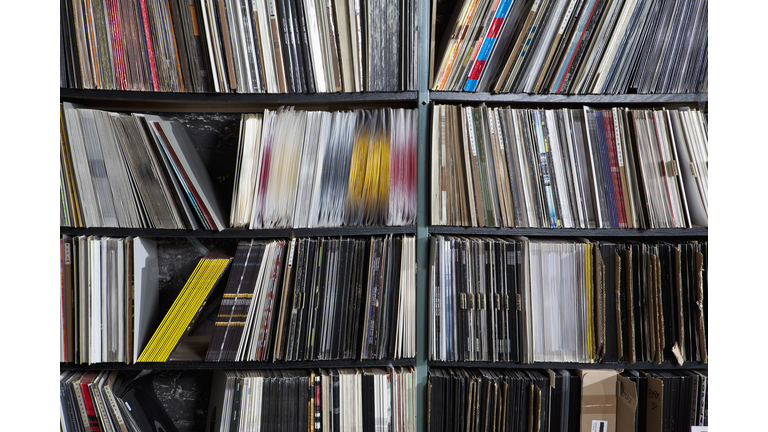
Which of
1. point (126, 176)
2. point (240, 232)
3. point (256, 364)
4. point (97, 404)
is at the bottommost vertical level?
point (97, 404)

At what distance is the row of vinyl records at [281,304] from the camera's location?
1333mm

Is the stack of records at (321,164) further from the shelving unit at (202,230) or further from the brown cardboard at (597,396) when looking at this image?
the brown cardboard at (597,396)

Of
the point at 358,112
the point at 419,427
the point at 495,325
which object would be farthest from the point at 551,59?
the point at 419,427

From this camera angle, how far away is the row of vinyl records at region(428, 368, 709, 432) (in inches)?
53.6

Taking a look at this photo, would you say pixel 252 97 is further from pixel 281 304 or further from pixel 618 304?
pixel 618 304

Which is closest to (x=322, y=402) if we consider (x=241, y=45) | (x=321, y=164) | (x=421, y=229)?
(x=421, y=229)

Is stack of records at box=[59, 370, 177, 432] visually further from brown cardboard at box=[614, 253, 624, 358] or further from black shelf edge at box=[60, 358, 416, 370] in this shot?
brown cardboard at box=[614, 253, 624, 358]

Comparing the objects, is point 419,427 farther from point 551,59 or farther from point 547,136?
point 551,59

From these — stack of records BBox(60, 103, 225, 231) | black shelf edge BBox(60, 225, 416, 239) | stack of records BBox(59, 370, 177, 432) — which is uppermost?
stack of records BBox(60, 103, 225, 231)

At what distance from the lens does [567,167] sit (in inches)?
53.1

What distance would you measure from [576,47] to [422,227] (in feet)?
2.34

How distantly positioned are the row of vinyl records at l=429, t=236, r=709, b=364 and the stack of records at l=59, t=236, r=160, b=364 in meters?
0.92

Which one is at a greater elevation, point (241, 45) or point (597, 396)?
point (241, 45)

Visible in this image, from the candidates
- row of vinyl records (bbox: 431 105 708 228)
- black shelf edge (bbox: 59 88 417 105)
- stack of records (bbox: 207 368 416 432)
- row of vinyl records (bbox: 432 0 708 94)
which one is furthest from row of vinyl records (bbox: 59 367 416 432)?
row of vinyl records (bbox: 432 0 708 94)
